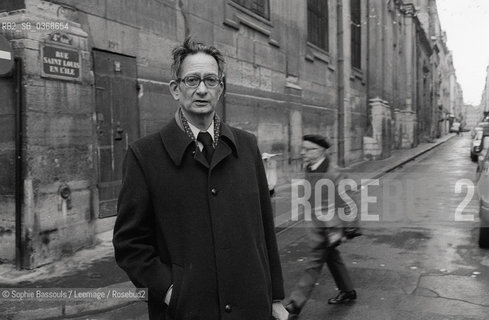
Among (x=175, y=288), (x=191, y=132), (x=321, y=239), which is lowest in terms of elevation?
(x=321, y=239)

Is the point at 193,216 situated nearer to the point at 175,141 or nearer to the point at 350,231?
the point at 175,141

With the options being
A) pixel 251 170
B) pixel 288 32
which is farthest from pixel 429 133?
pixel 251 170

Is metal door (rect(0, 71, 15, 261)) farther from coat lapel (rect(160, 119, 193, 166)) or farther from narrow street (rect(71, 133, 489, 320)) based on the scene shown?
coat lapel (rect(160, 119, 193, 166))

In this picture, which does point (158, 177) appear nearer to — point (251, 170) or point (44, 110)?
point (251, 170)

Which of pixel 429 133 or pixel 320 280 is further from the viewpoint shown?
pixel 429 133

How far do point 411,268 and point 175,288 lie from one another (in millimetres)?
4964

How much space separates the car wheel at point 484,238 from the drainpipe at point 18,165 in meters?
6.34

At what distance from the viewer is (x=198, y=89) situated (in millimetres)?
2100

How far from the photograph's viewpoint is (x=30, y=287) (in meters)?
5.41

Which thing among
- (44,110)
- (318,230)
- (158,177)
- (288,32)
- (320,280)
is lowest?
(320,280)

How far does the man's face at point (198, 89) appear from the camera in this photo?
6.93 ft

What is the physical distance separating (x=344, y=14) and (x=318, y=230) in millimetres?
18930

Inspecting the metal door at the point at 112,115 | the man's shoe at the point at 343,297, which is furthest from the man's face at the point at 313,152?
the metal door at the point at 112,115

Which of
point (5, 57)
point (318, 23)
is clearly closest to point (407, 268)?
point (5, 57)
